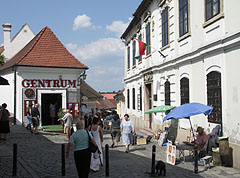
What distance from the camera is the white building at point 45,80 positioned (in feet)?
55.1

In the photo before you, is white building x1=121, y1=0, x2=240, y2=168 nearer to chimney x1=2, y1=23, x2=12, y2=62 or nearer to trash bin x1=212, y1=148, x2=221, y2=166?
trash bin x1=212, y1=148, x2=221, y2=166

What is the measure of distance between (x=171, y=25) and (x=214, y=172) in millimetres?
8630

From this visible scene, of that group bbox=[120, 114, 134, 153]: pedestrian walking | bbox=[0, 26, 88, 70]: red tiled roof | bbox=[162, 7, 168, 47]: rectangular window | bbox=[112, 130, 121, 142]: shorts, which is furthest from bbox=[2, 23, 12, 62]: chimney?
bbox=[120, 114, 134, 153]: pedestrian walking

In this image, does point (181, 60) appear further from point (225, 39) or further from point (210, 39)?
point (225, 39)

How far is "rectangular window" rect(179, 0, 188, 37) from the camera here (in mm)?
12719

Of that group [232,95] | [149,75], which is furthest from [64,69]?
[232,95]

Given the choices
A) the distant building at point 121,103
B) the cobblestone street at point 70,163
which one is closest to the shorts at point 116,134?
the cobblestone street at point 70,163

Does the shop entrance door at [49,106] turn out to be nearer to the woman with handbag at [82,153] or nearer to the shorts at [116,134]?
the shorts at [116,134]

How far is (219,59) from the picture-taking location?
9688 mm

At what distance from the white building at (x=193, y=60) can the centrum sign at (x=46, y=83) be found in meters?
5.27

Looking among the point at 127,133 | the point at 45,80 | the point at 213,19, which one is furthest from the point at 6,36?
the point at 213,19

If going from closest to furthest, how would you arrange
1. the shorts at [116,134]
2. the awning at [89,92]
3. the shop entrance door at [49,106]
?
the shorts at [116,134], the shop entrance door at [49,106], the awning at [89,92]

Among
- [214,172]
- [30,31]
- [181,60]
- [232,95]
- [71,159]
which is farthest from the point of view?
[30,31]

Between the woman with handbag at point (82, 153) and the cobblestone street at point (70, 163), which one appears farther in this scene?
the cobblestone street at point (70, 163)
